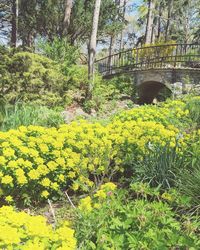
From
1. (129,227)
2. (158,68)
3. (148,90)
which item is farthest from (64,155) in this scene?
(148,90)

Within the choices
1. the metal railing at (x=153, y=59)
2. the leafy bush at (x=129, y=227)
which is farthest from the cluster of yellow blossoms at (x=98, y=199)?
the metal railing at (x=153, y=59)

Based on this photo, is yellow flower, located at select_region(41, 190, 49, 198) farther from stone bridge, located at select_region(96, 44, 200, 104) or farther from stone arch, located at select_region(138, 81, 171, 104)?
stone arch, located at select_region(138, 81, 171, 104)

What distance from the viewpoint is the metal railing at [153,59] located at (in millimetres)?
16500

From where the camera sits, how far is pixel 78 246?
2996 mm

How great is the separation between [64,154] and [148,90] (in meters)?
14.6

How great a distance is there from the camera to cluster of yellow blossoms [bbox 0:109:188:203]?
13.4 ft

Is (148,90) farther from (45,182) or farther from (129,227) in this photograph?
(129,227)

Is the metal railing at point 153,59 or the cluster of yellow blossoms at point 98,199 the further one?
the metal railing at point 153,59

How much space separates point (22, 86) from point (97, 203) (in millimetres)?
8443

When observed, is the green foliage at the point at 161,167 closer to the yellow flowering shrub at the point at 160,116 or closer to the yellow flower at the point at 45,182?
the yellow flower at the point at 45,182

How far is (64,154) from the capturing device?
4414 millimetres

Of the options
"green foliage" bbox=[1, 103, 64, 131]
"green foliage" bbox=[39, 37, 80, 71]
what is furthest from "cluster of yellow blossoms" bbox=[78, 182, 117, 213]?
"green foliage" bbox=[39, 37, 80, 71]

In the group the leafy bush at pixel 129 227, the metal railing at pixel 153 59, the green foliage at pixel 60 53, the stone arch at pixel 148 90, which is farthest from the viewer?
the stone arch at pixel 148 90

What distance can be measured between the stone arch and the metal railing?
81cm
